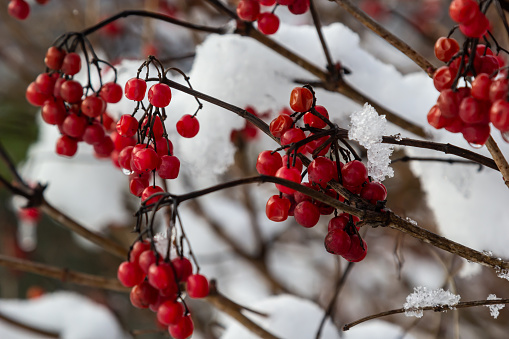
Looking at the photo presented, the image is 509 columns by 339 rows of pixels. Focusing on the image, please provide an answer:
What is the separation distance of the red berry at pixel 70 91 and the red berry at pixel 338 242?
1.42 ft

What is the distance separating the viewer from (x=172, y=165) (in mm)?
594

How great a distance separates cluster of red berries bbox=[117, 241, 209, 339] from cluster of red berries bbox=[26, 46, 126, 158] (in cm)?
24

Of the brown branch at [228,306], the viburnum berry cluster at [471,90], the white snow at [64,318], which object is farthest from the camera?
the white snow at [64,318]

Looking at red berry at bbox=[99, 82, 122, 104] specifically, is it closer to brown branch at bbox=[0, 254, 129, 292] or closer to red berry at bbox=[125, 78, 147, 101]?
red berry at bbox=[125, 78, 147, 101]

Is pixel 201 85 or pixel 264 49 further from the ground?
pixel 264 49

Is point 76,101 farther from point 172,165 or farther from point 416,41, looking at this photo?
point 416,41

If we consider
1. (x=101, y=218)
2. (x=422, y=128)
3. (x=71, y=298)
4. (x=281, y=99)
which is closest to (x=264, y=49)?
(x=281, y=99)

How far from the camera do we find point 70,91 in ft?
2.31

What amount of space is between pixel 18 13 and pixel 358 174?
29.3 inches

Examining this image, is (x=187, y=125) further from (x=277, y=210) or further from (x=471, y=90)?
(x=471, y=90)

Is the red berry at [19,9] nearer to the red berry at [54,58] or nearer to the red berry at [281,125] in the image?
the red berry at [54,58]

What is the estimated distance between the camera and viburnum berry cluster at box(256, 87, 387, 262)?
0.50 m

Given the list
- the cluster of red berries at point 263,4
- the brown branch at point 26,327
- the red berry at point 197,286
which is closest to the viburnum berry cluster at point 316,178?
the red berry at point 197,286

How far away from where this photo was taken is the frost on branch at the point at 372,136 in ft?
1.68
